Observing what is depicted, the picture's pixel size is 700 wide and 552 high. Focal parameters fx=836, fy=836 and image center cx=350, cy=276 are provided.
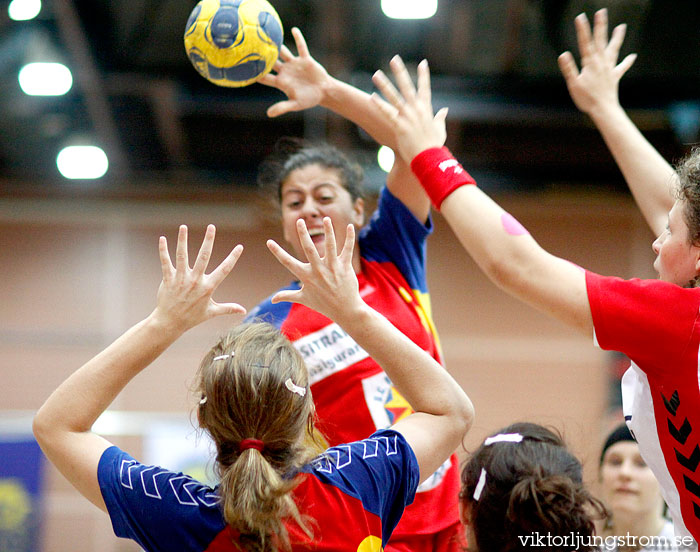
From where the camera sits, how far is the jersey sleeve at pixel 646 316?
1588mm

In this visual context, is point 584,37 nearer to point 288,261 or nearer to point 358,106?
point 358,106

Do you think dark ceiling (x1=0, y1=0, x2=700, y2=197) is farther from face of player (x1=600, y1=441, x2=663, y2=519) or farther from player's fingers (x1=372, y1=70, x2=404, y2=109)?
player's fingers (x1=372, y1=70, x2=404, y2=109)

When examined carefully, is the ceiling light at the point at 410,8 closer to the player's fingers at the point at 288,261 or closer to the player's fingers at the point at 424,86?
the player's fingers at the point at 424,86

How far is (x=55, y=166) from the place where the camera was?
7516 mm

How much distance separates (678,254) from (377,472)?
0.76 meters

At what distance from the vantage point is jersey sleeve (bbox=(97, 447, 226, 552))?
151cm

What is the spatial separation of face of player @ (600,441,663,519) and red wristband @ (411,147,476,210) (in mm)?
1833

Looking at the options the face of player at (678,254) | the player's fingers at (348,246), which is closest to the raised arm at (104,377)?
the player's fingers at (348,246)

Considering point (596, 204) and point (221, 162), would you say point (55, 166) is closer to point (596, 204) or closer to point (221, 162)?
point (221, 162)

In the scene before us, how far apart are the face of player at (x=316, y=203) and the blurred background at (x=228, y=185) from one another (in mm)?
2904

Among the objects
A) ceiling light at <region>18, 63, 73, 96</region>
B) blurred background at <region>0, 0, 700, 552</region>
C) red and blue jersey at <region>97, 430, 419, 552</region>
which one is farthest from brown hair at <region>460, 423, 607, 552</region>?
ceiling light at <region>18, 63, 73, 96</region>

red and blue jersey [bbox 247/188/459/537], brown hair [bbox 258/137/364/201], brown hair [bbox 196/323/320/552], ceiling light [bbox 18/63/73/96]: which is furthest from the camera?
ceiling light [bbox 18/63/73/96]

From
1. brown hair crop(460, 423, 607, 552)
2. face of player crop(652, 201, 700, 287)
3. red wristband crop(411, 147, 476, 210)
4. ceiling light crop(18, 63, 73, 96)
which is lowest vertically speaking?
brown hair crop(460, 423, 607, 552)

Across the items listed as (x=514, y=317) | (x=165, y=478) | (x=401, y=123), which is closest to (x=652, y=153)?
(x=401, y=123)
